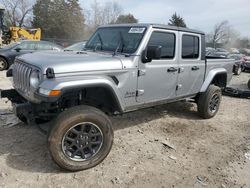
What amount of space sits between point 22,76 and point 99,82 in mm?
1148

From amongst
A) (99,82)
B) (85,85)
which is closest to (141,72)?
(99,82)

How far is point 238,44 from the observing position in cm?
6800

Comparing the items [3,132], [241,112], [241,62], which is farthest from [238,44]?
[3,132]

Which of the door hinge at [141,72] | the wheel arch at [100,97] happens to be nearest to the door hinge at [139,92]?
the door hinge at [141,72]

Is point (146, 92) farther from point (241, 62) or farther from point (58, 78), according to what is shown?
point (241, 62)

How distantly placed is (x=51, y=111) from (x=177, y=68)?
2382mm

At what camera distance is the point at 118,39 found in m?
4.29

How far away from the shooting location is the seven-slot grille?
11.2 feet

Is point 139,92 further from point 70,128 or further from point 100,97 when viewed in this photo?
point 70,128

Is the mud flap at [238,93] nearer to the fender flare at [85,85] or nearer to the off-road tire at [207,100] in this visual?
the off-road tire at [207,100]

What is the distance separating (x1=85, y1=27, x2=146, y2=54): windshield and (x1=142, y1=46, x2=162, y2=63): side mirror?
0.18 meters

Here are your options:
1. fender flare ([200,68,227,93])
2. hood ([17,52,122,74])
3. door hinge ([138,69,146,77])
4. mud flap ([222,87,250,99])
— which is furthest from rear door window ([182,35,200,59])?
mud flap ([222,87,250,99])

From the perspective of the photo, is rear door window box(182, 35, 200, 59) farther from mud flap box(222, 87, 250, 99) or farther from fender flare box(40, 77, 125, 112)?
mud flap box(222, 87, 250, 99)

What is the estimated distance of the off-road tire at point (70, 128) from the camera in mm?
3188
